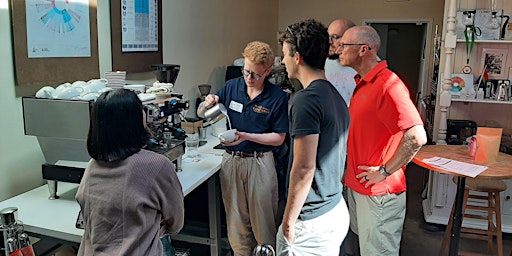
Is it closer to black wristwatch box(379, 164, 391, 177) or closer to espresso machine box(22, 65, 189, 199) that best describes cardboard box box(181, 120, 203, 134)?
espresso machine box(22, 65, 189, 199)

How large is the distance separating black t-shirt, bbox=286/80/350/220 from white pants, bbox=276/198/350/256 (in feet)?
0.10

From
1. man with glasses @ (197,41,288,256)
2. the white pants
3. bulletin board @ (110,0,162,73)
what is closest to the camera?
the white pants

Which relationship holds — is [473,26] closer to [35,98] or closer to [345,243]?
[345,243]

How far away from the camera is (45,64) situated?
2305 millimetres

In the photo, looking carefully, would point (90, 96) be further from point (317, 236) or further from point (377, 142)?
point (377, 142)

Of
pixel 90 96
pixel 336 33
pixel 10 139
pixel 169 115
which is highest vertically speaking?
pixel 336 33

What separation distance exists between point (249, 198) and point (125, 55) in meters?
1.30

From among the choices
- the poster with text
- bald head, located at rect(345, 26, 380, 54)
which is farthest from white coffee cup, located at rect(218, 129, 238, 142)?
the poster with text

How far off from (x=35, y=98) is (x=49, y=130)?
0.16m

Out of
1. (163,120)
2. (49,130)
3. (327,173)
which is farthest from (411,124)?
(49,130)

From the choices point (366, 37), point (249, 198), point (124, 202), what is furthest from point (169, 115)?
point (366, 37)

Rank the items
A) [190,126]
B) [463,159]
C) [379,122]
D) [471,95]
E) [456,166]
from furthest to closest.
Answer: [471,95]
[190,126]
[463,159]
[456,166]
[379,122]

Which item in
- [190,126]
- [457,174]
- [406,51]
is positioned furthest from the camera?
[406,51]

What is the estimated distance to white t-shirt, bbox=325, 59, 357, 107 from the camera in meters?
2.96
